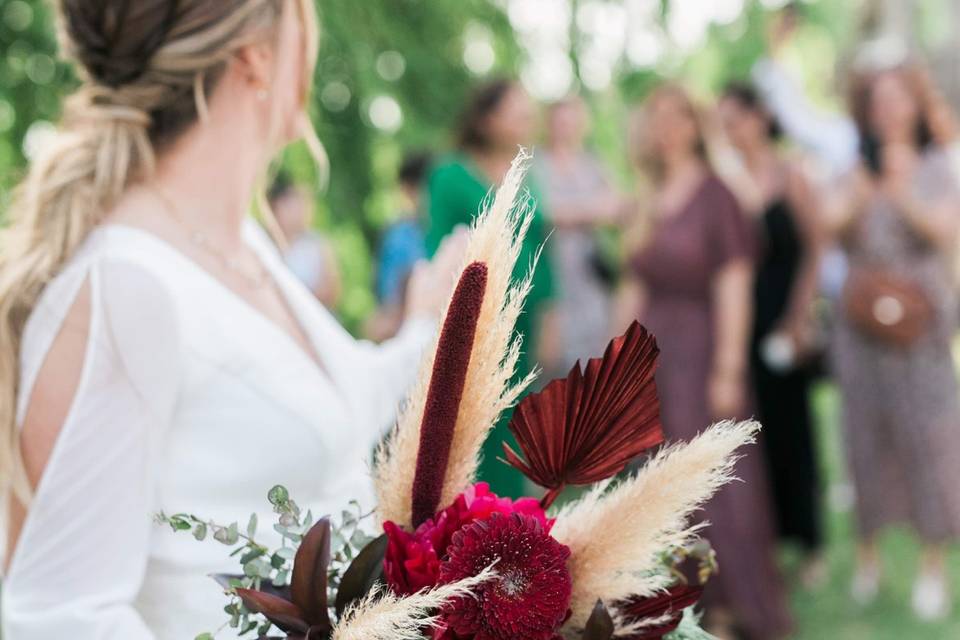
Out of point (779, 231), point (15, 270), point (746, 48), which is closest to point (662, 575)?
point (15, 270)

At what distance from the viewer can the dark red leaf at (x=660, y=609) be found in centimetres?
99

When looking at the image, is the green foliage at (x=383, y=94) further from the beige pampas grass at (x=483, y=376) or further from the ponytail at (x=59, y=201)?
the beige pampas grass at (x=483, y=376)

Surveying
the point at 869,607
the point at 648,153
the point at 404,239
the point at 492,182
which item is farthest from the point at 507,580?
the point at 404,239

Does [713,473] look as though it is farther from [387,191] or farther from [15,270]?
[387,191]

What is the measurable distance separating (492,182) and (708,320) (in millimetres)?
1066

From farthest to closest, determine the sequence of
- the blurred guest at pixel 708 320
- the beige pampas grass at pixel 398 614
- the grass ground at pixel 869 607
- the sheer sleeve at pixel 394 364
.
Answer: the grass ground at pixel 869 607, the blurred guest at pixel 708 320, the sheer sleeve at pixel 394 364, the beige pampas grass at pixel 398 614

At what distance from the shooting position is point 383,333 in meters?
→ 5.07

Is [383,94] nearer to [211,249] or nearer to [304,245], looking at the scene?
[304,245]

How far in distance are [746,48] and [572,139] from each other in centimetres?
282

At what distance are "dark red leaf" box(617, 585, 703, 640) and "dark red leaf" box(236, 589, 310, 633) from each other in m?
0.28

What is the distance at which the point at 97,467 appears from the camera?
128 centimetres

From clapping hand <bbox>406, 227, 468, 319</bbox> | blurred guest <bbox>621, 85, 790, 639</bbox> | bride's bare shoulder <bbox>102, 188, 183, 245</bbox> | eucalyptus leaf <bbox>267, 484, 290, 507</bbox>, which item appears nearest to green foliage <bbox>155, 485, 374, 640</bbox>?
eucalyptus leaf <bbox>267, 484, 290, 507</bbox>

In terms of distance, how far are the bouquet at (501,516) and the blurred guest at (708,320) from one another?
3467 millimetres

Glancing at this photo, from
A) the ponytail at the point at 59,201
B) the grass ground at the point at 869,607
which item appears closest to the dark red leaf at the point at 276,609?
the ponytail at the point at 59,201
